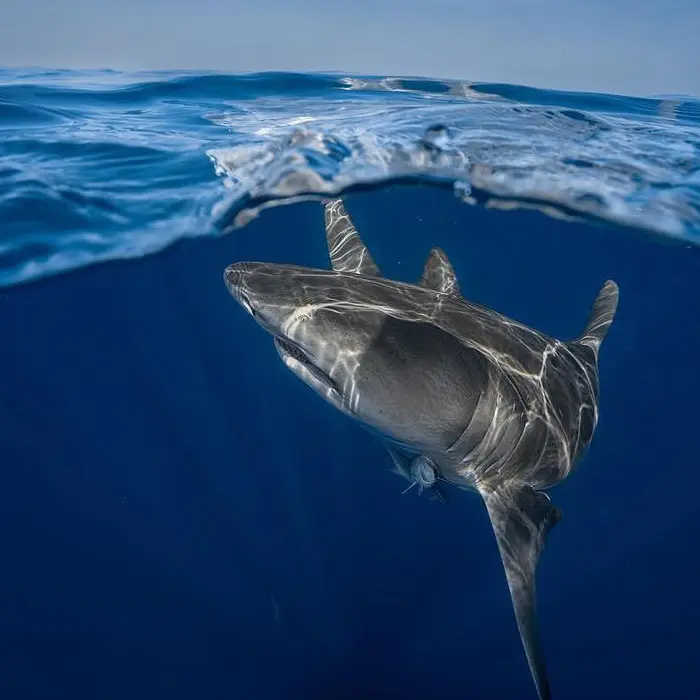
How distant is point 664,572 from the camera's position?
7.32 meters

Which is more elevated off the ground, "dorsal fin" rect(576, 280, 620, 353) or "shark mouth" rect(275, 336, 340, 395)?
"shark mouth" rect(275, 336, 340, 395)

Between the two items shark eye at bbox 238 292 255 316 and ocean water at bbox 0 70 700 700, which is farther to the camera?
ocean water at bbox 0 70 700 700

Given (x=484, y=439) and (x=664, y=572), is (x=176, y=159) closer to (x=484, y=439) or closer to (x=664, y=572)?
(x=484, y=439)

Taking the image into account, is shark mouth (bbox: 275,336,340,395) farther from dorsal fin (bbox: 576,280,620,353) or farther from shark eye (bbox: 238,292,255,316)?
dorsal fin (bbox: 576,280,620,353)

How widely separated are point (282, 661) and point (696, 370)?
10551 millimetres

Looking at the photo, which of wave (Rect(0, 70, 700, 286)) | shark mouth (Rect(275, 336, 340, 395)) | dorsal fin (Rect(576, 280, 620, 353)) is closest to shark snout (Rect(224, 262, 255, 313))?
shark mouth (Rect(275, 336, 340, 395))

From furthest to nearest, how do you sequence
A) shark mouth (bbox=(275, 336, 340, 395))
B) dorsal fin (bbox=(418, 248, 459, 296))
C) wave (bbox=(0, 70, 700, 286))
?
wave (bbox=(0, 70, 700, 286)) < dorsal fin (bbox=(418, 248, 459, 296)) < shark mouth (bbox=(275, 336, 340, 395))

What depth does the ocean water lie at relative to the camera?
19.9 feet

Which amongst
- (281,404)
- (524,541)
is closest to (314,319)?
(524,541)

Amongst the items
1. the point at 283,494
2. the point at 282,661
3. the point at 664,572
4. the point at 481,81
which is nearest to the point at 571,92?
the point at 481,81

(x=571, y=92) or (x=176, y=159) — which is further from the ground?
(x=571, y=92)

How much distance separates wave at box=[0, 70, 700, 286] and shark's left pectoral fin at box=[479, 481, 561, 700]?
21.2ft

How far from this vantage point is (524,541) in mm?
4215

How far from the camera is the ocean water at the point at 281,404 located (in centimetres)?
605
